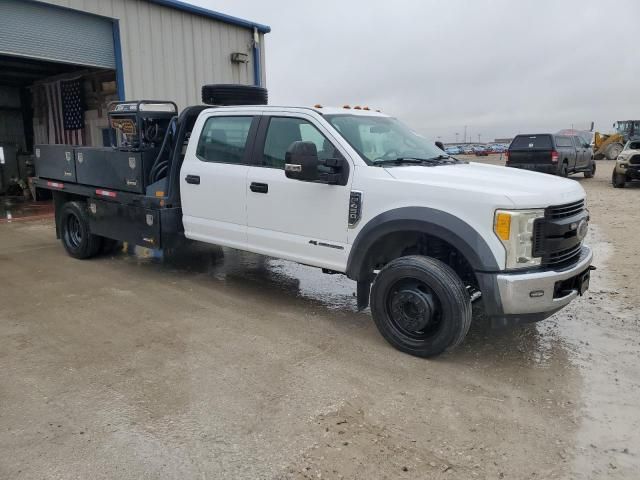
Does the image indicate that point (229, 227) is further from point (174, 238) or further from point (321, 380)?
point (321, 380)

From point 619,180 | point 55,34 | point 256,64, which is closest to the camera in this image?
point 55,34

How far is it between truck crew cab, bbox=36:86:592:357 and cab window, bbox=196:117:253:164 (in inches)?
0.6

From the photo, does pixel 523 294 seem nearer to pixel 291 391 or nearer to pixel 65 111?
pixel 291 391

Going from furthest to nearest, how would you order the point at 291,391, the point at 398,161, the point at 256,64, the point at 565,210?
the point at 256,64 < the point at 398,161 < the point at 565,210 < the point at 291,391

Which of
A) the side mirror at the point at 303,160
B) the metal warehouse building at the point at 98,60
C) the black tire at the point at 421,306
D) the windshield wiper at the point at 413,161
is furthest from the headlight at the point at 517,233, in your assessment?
the metal warehouse building at the point at 98,60

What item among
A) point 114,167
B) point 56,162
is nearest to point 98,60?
point 56,162

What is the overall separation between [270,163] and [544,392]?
3.04m

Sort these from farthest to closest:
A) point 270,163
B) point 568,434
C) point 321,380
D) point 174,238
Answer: point 174,238
point 270,163
point 321,380
point 568,434

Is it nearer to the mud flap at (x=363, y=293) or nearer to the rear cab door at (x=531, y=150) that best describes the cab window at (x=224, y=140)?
the mud flap at (x=363, y=293)

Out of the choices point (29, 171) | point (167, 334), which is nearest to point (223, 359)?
point (167, 334)

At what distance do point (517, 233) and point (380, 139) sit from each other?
67.3 inches

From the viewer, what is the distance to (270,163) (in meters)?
4.95

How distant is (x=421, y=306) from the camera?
3900 mm

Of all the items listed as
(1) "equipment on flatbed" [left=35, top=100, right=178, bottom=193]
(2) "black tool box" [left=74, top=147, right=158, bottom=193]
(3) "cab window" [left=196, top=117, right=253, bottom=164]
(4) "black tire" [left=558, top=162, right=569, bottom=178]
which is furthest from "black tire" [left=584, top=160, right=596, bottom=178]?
(2) "black tool box" [left=74, top=147, right=158, bottom=193]
